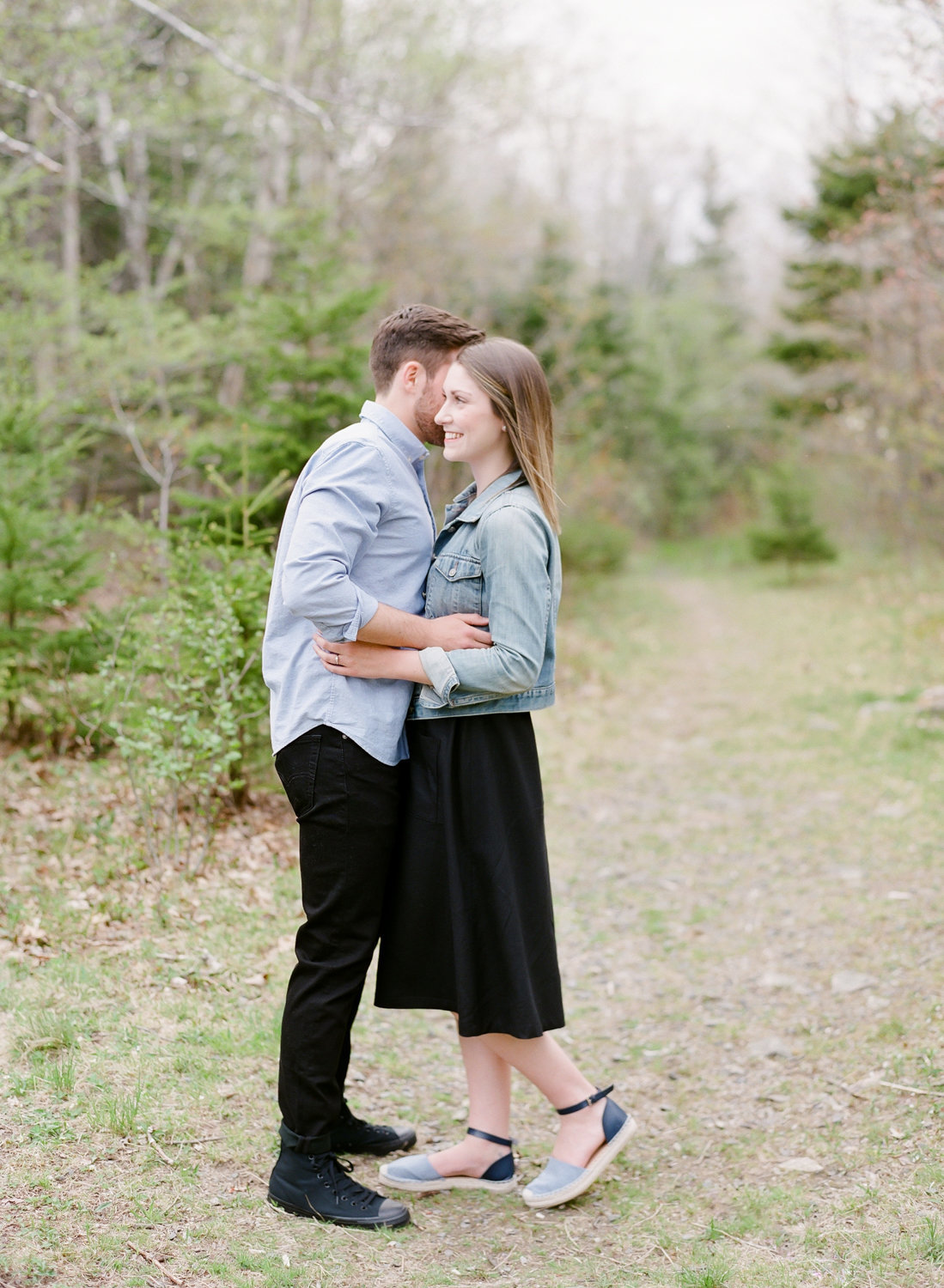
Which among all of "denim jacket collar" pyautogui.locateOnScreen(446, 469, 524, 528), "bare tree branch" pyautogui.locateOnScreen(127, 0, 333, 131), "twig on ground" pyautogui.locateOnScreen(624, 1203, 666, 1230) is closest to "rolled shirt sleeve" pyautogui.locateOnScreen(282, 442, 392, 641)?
"denim jacket collar" pyautogui.locateOnScreen(446, 469, 524, 528)

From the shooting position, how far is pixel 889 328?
17.3m

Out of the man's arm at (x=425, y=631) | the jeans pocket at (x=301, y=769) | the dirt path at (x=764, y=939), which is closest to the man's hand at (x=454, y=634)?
the man's arm at (x=425, y=631)

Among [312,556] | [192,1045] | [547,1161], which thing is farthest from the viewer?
[192,1045]

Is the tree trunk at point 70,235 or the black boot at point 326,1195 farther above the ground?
the tree trunk at point 70,235

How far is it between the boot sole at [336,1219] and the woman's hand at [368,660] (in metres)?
1.33

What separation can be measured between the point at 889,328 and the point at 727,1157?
16.5 m

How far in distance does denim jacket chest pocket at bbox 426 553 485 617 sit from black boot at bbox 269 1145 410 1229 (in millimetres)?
1423

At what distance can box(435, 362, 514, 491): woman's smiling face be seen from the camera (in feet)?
9.07

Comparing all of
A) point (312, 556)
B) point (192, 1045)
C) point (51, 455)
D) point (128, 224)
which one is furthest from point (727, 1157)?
point (128, 224)

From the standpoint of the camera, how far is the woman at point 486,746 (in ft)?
8.83

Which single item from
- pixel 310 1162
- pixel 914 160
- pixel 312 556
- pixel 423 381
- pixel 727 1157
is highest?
pixel 914 160

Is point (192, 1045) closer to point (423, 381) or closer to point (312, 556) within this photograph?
A: point (312, 556)

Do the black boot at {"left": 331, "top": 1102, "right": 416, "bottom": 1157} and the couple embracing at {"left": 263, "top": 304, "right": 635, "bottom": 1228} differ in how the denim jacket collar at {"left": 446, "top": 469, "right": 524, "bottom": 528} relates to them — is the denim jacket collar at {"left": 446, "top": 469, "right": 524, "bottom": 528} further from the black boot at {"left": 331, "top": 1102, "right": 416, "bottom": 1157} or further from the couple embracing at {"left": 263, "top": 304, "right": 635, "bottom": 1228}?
the black boot at {"left": 331, "top": 1102, "right": 416, "bottom": 1157}

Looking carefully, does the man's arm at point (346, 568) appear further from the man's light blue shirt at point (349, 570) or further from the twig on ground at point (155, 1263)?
the twig on ground at point (155, 1263)
